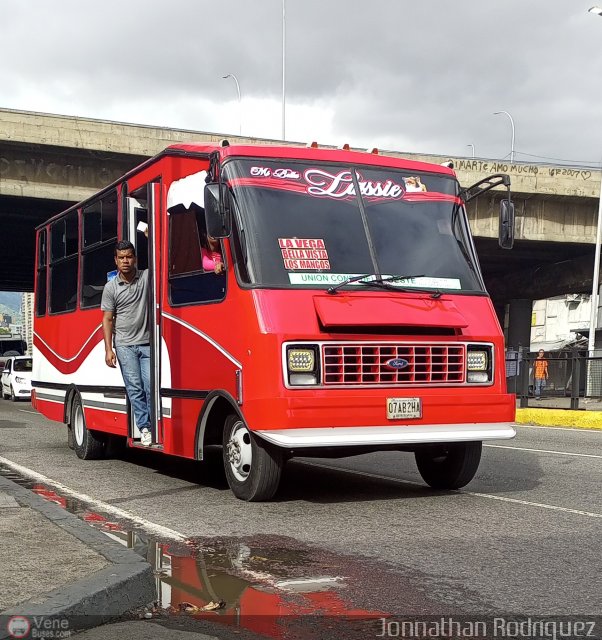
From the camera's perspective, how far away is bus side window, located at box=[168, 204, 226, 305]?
8.29 meters

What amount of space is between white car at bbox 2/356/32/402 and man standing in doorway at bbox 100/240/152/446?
72.3 ft

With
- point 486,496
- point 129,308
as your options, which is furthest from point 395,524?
point 129,308

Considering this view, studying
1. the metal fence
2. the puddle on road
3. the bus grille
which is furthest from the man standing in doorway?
the metal fence

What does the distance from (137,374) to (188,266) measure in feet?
4.56

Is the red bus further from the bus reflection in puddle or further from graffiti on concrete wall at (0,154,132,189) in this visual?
graffiti on concrete wall at (0,154,132,189)

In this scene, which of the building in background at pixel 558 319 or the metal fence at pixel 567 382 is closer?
the metal fence at pixel 567 382

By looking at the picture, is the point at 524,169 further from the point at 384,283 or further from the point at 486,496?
the point at 384,283

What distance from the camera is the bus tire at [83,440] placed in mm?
11711

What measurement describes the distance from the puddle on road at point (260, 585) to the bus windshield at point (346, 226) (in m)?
2.36

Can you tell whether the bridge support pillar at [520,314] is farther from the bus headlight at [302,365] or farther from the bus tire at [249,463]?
the bus headlight at [302,365]

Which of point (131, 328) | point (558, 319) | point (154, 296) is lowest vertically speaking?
point (131, 328)

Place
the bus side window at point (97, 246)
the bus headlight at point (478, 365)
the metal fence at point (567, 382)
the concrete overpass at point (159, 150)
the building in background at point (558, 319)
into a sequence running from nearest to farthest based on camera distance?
1. the bus headlight at point (478, 365)
2. the bus side window at point (97, 246)
3. the metal fence at point (567, 382)
4. the concrete overpass at point (159, 150)
5. the building in background at point (558, 319)

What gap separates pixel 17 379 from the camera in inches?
1212

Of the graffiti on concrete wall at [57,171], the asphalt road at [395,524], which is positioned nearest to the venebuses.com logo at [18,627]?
the asphalt road at [395,524]
